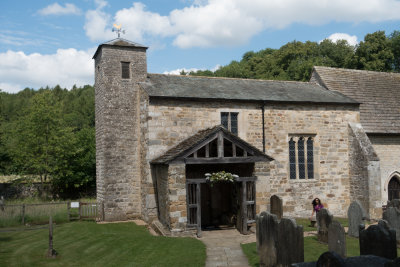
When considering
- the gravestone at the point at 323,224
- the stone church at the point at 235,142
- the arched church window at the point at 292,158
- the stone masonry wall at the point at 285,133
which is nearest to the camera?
the gravestone at the point at 323,224

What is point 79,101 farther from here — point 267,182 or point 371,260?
point 371,260

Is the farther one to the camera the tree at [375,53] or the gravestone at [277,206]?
the tree at [375,53]

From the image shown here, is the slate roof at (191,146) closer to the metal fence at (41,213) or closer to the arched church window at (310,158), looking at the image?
the metal fence at (41,213)

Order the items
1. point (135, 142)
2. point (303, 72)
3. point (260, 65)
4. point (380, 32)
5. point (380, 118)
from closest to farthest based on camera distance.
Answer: point (135, 142), point (380, 118), point (380, 32), point (303, 72), point (260, 65)

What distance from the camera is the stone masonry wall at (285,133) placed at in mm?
16953

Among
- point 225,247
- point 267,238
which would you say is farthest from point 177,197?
point 267,238

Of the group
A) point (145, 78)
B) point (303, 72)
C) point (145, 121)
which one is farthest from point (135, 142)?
point (303, 72)

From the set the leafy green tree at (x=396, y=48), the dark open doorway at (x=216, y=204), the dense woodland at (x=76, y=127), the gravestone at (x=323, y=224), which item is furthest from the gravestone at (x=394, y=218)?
the leafy green tree at (x=396, y=48)

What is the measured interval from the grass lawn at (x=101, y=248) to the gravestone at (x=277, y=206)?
419 cm

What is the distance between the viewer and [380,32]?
122 ft

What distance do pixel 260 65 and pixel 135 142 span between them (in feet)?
123

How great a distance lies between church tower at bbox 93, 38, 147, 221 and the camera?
58.2 ft

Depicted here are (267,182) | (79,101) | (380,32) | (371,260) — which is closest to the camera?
(371,260)

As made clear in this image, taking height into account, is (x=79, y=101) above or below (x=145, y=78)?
above
